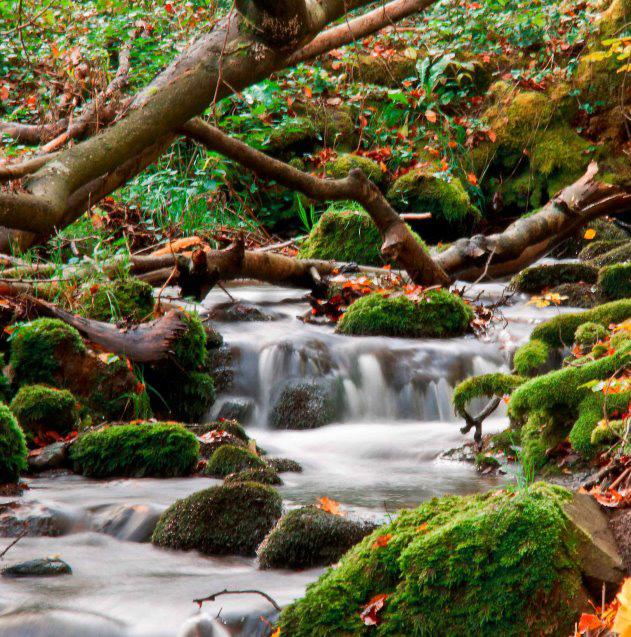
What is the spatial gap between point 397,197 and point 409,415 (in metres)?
6.36

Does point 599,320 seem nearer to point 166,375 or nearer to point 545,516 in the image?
point 166,375

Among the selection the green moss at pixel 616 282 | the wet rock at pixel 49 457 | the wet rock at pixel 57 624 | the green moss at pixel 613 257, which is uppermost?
the green moss at pixel 613 257

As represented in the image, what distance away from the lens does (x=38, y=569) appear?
3625mm

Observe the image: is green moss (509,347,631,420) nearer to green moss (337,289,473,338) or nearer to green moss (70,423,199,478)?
green moss (70,423,199,478)

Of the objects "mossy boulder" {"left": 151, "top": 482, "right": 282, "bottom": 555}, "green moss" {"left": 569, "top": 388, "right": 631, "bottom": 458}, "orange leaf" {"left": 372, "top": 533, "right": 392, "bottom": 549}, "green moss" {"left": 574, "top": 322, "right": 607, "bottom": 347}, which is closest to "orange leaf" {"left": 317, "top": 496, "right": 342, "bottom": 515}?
"mossy boulder" {"left": 151, "top": 482, "right": 282, "bottom": 555}

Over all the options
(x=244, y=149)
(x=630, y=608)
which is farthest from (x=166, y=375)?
(x=630, y=608)

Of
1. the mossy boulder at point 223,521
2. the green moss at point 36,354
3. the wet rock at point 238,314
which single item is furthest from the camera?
the wet rock at point 238,314

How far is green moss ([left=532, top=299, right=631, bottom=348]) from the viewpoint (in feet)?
21.3

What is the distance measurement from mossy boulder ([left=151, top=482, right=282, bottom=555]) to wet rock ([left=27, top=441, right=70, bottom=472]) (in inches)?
65.8

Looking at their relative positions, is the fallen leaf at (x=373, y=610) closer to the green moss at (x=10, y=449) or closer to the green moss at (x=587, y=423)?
the green moss at (x=587, y=423)

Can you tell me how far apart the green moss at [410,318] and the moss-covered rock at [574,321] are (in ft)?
6.12

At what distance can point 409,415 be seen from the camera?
742cm

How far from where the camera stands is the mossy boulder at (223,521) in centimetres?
396

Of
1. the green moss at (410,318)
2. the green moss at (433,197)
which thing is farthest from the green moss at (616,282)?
the green moss at (433,197)
